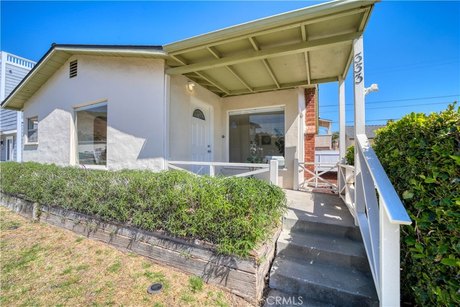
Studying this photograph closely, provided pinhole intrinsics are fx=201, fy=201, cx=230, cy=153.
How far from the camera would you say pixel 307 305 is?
2.21m

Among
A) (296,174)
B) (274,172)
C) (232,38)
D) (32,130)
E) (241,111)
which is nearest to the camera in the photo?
(274,172)

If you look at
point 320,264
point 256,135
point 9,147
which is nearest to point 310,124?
point 256,135

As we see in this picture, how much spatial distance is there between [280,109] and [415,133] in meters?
4.87

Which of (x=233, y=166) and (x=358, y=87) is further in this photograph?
(x=233, y=166)

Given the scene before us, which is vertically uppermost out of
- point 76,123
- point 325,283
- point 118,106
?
point 118,106

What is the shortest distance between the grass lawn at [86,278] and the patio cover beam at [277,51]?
12.7ft

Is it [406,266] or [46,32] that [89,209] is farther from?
[46,32]

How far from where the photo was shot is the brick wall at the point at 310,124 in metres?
6.79

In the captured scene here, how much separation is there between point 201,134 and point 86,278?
4612mm

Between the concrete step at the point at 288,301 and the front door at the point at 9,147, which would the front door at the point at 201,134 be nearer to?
the concrete step at the point at 288,301

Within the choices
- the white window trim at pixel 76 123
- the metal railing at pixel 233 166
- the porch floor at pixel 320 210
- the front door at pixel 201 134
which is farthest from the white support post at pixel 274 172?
the white window trim at pixel 76 123

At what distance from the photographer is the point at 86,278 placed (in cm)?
272

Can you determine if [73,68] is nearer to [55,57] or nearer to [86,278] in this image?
[55,57]

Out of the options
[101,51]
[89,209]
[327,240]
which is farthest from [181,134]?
[327,240]
